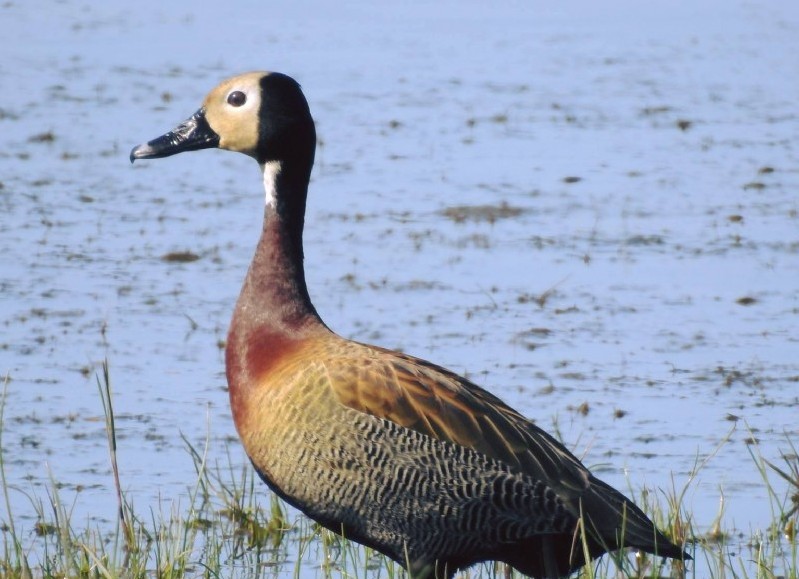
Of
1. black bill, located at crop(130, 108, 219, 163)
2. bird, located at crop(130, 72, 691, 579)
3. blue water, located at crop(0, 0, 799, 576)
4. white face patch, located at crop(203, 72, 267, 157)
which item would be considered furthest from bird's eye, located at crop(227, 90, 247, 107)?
blue water, located at crop(0, 0, 799, 576)

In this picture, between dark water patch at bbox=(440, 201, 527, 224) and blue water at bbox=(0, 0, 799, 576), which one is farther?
dark water patch at bbox=(440, 201, 527, 224)

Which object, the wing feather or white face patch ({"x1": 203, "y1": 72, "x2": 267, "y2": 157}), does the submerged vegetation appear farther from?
white face patch ({"x1": 203, "y1": 72, "x2": 267, "y2": 157})

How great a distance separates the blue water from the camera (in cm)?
745

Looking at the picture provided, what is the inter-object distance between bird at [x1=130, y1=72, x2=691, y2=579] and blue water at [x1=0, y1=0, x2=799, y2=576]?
0.91 m

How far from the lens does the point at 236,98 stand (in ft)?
19.6

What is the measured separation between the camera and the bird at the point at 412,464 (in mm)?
5242

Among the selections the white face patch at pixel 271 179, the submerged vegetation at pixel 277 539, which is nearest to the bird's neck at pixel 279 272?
the white face patch at pixel 271 179

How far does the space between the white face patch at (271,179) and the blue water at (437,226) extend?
4.26 ft

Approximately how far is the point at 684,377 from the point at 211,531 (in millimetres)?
2463

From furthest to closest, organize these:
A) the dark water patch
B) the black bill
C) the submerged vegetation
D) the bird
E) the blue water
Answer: the dark water patch < the blue water < the black bill < the submerged vegetation < the bird

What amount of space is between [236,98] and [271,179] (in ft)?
0.90

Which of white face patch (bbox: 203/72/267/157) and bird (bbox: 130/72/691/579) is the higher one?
white face patch (bbox: 203/72/267/157)

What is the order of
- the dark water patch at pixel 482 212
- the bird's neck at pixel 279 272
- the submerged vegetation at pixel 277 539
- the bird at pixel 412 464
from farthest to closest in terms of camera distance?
1. the dark water patch at pixel 482 212
2. the submerged vegetation at pixel 277 539
3. the bird's neck at pixel 279 272
4. the bird at pixel 412 464

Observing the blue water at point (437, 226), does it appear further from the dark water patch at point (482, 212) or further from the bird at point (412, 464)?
the bird at point (412, 464)
